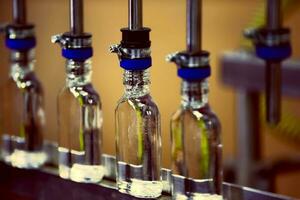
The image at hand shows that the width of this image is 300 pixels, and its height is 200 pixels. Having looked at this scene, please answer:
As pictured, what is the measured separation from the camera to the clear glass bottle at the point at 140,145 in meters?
0.76

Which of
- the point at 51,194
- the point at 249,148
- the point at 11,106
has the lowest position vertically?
the point at 249,148

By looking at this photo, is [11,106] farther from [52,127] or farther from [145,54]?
[52,127]


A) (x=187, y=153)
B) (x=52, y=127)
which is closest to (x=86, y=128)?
(x=187, y=153)

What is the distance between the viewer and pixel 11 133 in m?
0.95

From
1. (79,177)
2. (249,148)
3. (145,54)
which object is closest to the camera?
(145,54)

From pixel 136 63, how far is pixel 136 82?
33 mm

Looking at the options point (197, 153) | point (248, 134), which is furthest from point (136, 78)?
point (248, 134)

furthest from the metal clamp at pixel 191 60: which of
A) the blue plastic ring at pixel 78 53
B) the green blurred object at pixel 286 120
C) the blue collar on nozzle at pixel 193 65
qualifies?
the green blurred object at pixel 286 120

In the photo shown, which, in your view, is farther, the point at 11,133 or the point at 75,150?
the point at 11,133

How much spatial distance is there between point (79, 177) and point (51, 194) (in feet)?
0.25

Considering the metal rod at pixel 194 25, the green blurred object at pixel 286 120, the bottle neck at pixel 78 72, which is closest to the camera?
the metal rod at pixel 194 25

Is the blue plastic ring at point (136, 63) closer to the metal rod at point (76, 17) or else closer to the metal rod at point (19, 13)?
the metal rod at point (76, 17)

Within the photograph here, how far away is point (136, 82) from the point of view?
747mm

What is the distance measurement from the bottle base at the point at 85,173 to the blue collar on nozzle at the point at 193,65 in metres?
0.20
